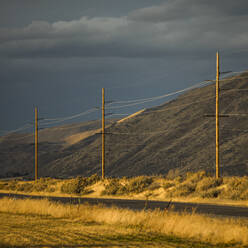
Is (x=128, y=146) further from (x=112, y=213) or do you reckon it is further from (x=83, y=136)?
(x=112, y=213)

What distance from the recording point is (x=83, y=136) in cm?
14162

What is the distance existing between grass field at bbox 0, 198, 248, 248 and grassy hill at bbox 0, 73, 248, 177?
50.2 metres

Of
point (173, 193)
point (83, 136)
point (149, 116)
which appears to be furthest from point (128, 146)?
point (173, 193)

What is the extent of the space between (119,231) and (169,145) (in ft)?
250

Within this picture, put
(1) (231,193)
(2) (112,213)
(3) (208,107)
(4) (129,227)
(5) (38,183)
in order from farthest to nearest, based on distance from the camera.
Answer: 1. (3) (208,107)
2. (5) (38,183)
3. (1) (231,193)
4. (2) (112,213)
5. (4) (129,227)

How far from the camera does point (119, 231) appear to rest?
14445 mm

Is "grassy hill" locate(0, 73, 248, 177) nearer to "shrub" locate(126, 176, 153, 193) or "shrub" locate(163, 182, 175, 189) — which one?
"shrub" locate(126, 176, 153, 193)

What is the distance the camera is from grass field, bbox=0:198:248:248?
492 inches

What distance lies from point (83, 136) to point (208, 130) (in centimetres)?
6129

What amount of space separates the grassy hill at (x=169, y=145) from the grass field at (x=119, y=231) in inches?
1978

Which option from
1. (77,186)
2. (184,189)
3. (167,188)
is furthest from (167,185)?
(77,186)

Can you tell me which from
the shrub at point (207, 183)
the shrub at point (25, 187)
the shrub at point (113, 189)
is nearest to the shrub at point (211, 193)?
the shrub at point (207, 183)

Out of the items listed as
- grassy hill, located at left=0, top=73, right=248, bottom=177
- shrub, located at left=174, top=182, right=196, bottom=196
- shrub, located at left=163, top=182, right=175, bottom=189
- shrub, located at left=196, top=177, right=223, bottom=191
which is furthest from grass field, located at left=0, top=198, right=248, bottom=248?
grassy hill, located at left=0, top=73, right=248, bottom=177

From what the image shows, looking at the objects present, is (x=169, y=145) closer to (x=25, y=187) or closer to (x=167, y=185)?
(x=25, y=187)
